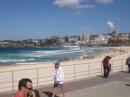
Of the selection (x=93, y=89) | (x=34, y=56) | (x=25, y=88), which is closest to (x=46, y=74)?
(x=93, y=89)

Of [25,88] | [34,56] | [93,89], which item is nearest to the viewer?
[25,88]

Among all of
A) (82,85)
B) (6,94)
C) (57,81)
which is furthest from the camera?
(82,85)

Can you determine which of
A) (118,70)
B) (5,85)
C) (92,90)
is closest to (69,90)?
(92,90)

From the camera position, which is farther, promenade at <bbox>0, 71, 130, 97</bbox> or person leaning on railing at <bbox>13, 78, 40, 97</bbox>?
promenade at <bbox>0, 71, 130, 97</bbox>

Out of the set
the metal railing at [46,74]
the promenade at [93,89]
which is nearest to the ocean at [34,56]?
the metal railing at [46,74]

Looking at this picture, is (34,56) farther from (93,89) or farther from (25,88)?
(25,88)

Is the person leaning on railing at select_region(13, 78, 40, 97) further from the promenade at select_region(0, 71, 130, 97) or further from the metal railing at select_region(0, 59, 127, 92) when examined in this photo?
the metal railing at select_region(0, 59, 127, 92)

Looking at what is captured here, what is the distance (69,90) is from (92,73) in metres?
5.77

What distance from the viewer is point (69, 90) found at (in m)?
13.6

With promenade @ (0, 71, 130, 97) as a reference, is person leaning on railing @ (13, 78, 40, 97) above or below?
above

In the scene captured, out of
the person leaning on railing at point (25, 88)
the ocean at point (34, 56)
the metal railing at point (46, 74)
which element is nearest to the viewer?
the person leaning on railing at point (25, 88)

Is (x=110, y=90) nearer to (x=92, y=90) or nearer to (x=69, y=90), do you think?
(x=92, y=90)

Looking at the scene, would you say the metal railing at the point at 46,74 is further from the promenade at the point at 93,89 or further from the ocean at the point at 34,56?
the ocean at the point at 34,56

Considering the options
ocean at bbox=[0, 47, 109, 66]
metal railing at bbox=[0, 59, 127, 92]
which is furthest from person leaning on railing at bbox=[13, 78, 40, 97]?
ocean at bbox=[0, 47, 109, 66]
